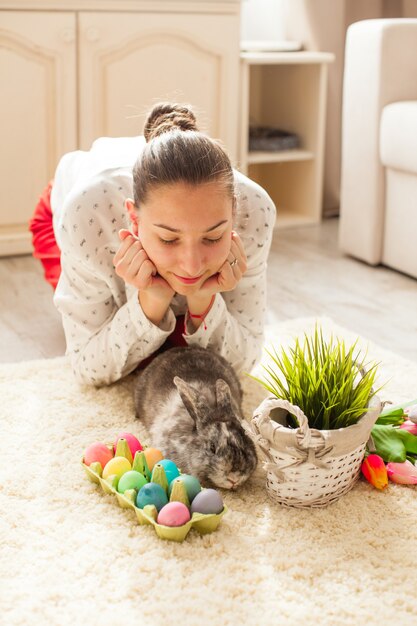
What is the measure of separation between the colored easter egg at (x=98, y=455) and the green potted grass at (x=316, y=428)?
0.25 m

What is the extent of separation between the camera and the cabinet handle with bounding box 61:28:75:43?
2.63 m

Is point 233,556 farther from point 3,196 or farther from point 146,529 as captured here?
point 3,196

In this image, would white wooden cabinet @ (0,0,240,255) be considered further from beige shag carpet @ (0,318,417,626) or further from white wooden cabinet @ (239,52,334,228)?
beige shag carpet @ (0,318,417,626)

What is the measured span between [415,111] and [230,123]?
0.80 m

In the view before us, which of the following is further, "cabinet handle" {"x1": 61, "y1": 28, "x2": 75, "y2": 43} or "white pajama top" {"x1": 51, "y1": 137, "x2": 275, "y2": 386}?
"cabinet handle" {"x1": 61, "y1": 28, "x2": 75, "y2": 43}

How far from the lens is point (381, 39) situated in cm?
244

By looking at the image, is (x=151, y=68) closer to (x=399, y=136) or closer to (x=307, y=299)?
(x=399, y=136)

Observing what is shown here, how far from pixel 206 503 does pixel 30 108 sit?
5.87 feet

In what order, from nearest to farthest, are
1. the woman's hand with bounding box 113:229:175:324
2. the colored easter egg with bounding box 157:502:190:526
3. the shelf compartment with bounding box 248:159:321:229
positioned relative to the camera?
the colored easter egg with bounding box 157:502:190:526, the woman's hand with bounding box 113:229:175:324, the shelf compartment with bounding box 248:159:321:229

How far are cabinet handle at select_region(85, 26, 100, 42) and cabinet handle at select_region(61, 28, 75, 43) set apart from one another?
0.05m

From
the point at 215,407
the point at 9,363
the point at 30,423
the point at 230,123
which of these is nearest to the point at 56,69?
the point at 230,123

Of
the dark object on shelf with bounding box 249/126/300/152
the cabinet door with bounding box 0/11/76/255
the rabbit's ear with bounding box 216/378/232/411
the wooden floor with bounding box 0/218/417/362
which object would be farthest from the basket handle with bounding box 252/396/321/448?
the dark object on shelf with bounding box 249/126/300/152

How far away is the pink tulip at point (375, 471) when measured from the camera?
1.35 m

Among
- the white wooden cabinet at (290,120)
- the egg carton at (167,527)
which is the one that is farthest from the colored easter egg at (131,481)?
the white wooden cabinet at (290,120)
